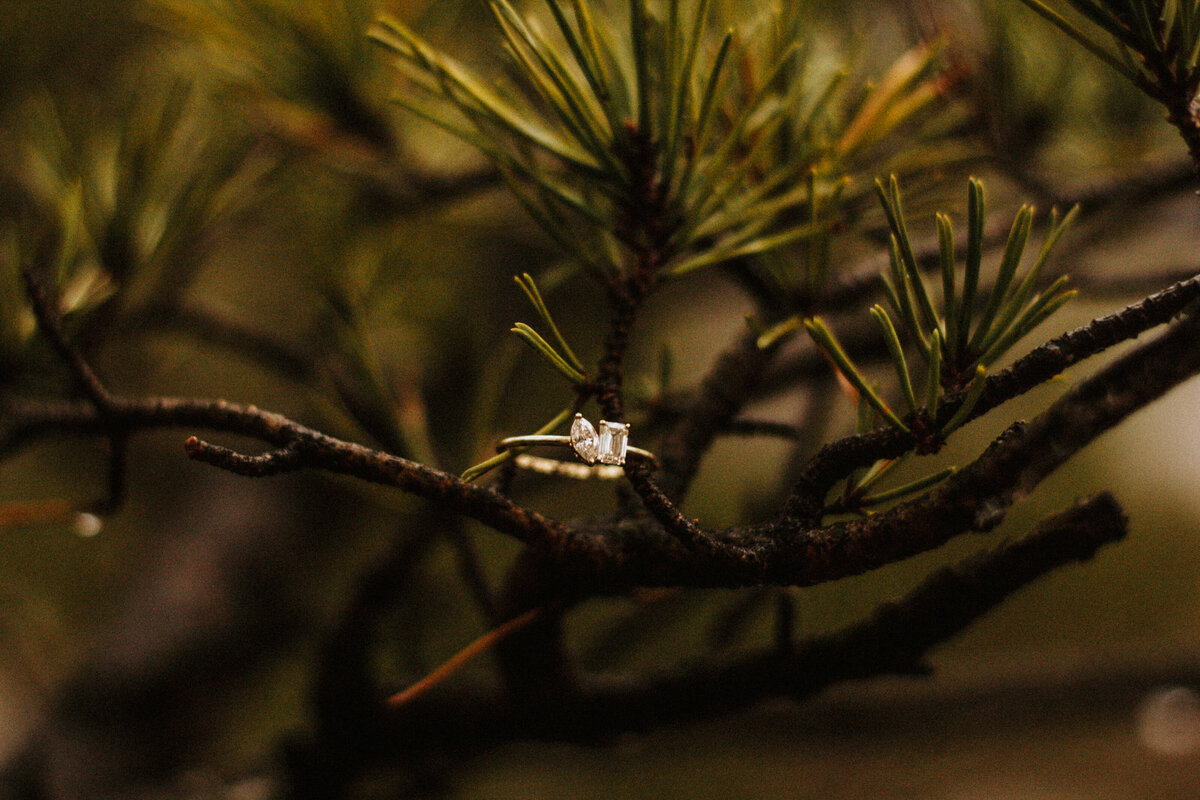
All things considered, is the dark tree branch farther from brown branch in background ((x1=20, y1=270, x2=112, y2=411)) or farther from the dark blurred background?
brown branch in background ((x1=20, y1=270, x2=112, y2=411))

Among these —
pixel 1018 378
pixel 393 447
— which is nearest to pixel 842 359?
pixel 1018 378

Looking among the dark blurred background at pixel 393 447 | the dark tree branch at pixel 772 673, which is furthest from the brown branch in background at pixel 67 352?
the dark tree branch at pixel 772 673

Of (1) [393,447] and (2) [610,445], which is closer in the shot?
(2) [610,445]

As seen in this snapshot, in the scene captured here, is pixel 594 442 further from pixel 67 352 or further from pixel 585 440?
pixel 67 352

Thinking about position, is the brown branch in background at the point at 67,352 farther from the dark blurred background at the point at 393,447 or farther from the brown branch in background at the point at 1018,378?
the brown branch in background at the point at 1018,378

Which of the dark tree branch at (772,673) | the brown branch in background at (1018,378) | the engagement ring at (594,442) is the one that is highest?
the brown branch in background at (1018,378)

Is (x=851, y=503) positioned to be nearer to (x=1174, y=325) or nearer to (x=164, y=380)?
(x=1174, y=325)

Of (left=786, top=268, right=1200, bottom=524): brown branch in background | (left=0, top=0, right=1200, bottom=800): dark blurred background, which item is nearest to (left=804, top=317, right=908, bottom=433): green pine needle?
(left=786, top=268, right=1200, bottom=524): brown branch in background

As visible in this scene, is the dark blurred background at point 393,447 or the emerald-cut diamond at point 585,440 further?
the dark blurred background at point 393,447
